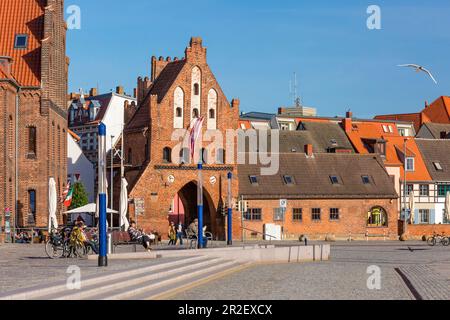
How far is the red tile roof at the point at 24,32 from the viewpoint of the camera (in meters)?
59.9

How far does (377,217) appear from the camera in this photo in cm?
8269

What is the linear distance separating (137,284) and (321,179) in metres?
58.4

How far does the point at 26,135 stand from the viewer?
194 ft

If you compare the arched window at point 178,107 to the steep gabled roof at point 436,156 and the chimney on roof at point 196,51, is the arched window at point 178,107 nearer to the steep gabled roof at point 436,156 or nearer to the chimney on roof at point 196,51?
the chimney on roof at point 196,51

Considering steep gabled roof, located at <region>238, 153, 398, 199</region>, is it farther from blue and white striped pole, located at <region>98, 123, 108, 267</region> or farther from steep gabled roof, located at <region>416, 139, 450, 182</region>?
blue and white striped pole, located at <region>98, 123, 108, 267</region>

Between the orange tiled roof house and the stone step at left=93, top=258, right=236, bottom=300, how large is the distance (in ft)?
85.9

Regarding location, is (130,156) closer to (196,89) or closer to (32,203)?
(196,89)

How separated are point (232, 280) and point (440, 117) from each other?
347 ft

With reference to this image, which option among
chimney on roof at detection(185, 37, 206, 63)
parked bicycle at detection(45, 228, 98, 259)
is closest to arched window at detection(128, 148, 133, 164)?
chimney on roof at detection(185, 37, 206, 63)

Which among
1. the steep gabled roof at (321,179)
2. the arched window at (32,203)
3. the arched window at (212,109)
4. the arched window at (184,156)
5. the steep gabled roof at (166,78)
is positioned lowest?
the arched window at (32,203)

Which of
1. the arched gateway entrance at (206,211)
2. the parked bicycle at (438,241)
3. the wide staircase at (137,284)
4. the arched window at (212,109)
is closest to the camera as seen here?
the wide staircase at (137,284)

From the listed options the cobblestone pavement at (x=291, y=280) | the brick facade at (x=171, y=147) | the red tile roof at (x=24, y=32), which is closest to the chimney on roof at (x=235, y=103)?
the brick facade at (x=171, y=147)

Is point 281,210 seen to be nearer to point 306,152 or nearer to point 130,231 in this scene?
point 306,152

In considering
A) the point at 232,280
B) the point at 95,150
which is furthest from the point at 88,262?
the point at 95,150
